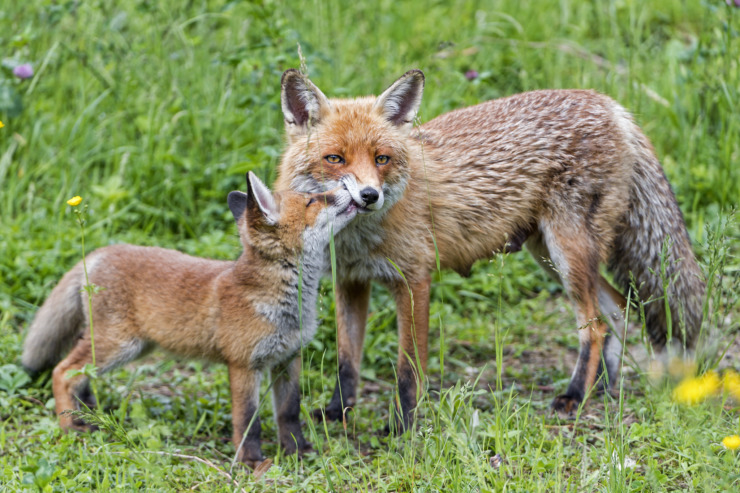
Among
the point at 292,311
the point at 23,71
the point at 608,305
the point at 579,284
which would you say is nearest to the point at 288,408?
the point at 292,311

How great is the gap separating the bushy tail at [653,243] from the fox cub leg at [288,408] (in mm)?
2007

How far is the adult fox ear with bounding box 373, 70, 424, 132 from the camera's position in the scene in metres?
3.86

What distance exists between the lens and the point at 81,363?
3789 mm

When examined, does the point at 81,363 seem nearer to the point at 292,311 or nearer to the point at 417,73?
the point at 292,311

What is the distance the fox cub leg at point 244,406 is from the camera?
3.54 meters

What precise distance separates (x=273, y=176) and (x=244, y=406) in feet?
6.55

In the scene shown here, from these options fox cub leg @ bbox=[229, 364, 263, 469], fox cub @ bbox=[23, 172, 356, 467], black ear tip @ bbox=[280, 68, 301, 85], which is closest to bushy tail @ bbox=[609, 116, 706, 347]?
fox cub @ bbox=[23, 172, 356, 467]

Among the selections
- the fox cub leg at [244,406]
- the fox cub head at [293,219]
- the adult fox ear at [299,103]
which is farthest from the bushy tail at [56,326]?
the adult fox ear at [299,103]

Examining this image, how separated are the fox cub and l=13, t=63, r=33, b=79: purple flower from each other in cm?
194

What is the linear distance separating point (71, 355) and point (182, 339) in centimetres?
61

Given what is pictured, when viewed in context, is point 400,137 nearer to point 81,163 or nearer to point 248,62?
point 248,62

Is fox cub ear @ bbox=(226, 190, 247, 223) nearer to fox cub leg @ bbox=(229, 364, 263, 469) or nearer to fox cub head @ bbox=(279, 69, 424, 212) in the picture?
fox cub head @ bbox=(279, 69, 424, 212)

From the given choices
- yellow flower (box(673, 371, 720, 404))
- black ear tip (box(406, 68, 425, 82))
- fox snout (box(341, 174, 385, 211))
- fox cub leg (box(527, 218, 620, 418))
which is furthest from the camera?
fox cub leg (box(527, 218, 620, 418))

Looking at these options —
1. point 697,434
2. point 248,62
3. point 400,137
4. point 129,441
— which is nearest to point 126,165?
point 248,62
